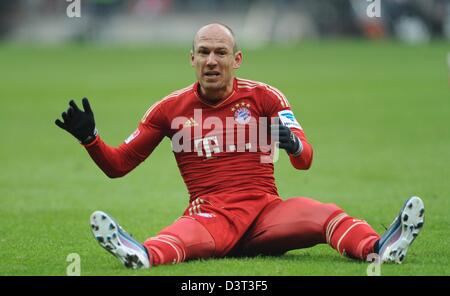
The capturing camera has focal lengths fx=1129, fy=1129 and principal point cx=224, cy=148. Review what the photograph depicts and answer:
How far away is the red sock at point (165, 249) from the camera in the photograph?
345 inches

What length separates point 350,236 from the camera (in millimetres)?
9039

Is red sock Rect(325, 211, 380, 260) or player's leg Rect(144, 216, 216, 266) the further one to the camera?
red sock Rect(325, 211, 380, 260)

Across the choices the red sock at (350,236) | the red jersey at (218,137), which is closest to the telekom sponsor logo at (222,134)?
the red jersey at (218,137)

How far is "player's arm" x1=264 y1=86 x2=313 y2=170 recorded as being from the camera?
8812 millimetres

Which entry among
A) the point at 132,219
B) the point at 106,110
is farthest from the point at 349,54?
the point at 132,219

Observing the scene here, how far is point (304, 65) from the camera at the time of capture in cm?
3597

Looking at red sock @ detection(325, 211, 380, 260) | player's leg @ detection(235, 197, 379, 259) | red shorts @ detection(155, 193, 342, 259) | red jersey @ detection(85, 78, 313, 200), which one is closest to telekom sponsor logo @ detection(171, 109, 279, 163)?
red jersey @ detection(85, 78, 313, 200)

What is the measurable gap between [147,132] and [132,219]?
9.38 ft

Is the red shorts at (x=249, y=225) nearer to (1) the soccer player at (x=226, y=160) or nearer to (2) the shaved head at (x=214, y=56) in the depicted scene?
(1) the soccer player at (x=226, y=160)

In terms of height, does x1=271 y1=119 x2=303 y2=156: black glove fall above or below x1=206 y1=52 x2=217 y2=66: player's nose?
below

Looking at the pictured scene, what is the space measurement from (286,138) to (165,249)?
4.22 ft

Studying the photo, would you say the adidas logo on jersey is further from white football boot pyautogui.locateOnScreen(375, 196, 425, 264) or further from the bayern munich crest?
white football boot pyautogui.locateOnScreen(375, 196, 425, 264)

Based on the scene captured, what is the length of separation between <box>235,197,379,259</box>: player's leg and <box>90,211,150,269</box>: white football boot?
116 cm

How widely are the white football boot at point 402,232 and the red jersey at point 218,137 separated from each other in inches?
54.0
